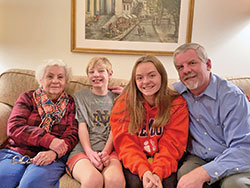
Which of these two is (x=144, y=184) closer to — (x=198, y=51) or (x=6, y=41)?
(x=198, y=51)

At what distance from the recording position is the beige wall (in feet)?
7.77

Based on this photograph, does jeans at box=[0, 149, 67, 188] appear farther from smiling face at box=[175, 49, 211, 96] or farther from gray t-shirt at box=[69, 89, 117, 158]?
smiling face at box=[175, 49, 211, 96]

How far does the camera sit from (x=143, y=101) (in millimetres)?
1567

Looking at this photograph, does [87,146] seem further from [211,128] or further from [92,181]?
[211,128]

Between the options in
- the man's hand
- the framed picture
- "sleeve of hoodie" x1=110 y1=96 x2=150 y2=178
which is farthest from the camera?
the framed picture

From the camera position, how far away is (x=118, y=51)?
7.84 ft

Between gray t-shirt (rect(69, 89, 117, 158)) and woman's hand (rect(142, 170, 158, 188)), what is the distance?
1.38 ft

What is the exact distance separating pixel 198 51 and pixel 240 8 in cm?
137

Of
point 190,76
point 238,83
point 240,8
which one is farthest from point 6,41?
point 240,8

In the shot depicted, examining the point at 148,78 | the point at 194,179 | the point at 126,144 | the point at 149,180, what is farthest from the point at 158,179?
the point at 148,78

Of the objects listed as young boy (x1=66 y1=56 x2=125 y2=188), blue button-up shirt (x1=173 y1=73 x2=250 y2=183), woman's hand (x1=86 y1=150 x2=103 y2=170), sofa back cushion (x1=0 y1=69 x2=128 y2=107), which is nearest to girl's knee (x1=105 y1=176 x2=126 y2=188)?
young boy (x1=66 y1=56 x2=125 y2=188)

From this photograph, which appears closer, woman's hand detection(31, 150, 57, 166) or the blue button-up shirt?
the blue button-up shirt

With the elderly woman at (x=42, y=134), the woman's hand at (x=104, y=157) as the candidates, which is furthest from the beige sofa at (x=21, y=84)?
the woman's hand at (x=104, y=157)

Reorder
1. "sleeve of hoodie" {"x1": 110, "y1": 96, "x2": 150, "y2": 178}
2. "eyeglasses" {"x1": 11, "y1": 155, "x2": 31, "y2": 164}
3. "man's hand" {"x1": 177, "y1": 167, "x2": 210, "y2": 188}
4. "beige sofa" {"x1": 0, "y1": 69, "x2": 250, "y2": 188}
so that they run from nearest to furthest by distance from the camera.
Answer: "man's hand" {"x1": 177, "y1": 167, "x2": 210, "y2": 188} → "sleeve of hoodie" {"x1": 110, "y1": 96, "x2": 150, "y2": 178} → "eyeglasses" {"x1": 11, "y1": 155, "x2": 31, "y2": 164} → "beige sofa" {"x1": 0, "y1": 69, "x2": 250, "y2": 188}
